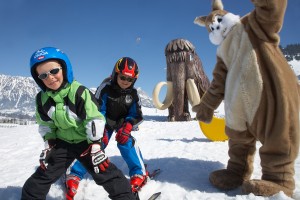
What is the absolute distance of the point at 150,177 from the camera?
3.01m

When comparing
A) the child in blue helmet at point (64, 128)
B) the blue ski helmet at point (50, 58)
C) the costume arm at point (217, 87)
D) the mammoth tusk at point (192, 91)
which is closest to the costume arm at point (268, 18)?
the costume arm at point (217, 87)

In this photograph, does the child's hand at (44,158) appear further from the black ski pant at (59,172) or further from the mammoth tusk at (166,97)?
the mammoth tusk at (166,97)

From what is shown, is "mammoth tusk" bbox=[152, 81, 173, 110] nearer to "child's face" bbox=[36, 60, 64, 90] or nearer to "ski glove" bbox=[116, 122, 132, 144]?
"ski glove" bbox=[116, 122, 132, 144]

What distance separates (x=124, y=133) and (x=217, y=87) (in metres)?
1.11

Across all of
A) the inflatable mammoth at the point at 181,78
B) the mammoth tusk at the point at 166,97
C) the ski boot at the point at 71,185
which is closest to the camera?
the ski boot at the point at 71,185

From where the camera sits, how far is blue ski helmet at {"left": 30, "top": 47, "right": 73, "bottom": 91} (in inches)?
84.7

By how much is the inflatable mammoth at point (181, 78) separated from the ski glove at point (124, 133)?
22.0ft

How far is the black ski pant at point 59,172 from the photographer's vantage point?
2143mm

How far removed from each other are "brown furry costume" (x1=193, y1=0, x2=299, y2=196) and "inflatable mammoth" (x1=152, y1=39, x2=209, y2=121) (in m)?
7.33

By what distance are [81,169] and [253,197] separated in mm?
1720

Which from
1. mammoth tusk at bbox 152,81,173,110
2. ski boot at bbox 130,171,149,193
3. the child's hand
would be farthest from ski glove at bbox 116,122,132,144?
mammoth tusk at bbox 152,81,173,110

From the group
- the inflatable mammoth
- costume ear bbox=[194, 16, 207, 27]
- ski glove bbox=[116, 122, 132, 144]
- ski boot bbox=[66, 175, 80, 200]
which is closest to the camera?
ski boot bbox=[66, 175, 80, 200]

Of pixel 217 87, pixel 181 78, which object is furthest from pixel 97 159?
pixel 181 78

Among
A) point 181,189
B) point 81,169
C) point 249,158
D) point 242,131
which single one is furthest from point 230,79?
point 81,169
